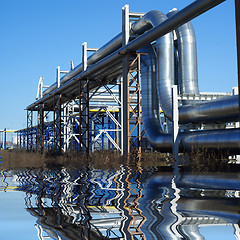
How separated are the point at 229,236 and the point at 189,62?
14371mm

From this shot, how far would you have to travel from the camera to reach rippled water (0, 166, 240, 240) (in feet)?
12.1

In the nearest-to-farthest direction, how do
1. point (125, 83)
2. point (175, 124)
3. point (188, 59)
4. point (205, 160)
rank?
point (205, 160), point (175, 124), point (188, 59), point (125, 83)

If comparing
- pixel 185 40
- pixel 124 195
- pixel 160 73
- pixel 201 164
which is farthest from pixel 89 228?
pixel 185 40

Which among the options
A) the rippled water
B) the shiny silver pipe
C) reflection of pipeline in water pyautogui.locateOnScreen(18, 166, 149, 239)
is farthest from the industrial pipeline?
reflection of pipeline in water pyautogui.locateOnScreen(18, 166, 149, 239)

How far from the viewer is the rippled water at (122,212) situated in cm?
370

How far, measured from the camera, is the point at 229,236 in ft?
11.5

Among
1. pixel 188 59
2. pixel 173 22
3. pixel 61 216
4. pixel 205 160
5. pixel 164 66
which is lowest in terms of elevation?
pixel 61 216

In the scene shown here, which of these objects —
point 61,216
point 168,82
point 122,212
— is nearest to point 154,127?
point 168,82

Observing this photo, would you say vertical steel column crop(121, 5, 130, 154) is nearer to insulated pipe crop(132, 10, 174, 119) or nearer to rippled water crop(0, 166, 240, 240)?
insulated pipe crop(132, 10, 174, 119)

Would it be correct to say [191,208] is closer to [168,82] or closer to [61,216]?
[61,216]

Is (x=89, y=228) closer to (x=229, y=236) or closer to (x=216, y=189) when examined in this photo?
(x=229, y=236)

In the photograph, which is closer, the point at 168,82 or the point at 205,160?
the point at 205,160

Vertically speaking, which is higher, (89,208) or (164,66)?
(164,66)

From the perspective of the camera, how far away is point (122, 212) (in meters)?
4.73
